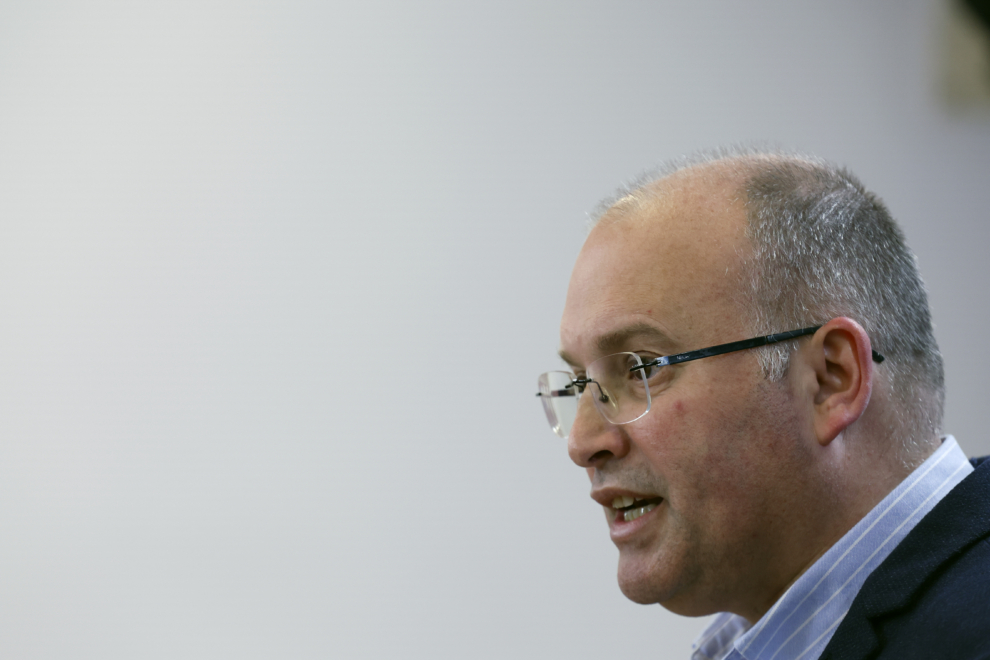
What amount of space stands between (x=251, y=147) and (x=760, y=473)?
166 cm

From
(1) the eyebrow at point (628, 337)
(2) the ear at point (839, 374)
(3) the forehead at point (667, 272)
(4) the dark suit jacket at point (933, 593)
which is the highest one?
(3) the forehead at point (667, 272)

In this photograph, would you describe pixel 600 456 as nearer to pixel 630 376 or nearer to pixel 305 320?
pixel 630 376

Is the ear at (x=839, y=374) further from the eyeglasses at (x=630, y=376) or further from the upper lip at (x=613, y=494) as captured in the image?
the upper lip at (x=613, y=494)

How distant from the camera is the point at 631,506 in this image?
4.02ft

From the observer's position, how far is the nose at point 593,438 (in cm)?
120

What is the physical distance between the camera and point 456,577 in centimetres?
220

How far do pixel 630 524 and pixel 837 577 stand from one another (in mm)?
278

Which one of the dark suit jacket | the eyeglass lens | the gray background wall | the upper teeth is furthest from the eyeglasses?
the gray background wall

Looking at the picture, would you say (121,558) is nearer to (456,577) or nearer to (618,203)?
(456,577)

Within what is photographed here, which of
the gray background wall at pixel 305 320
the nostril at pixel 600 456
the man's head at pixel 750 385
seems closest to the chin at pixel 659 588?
the man's head at pixel 750 385

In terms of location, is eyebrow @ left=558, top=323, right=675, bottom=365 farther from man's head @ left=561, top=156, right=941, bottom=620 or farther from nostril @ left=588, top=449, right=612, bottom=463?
nostril @ left=588, top=449, right=612, bottom=463

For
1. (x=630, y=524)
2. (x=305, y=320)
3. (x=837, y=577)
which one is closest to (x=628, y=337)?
(x=630, y=524)

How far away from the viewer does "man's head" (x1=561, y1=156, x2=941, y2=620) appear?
43.6 inches

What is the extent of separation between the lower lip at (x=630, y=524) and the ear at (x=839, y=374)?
0.78 ft
